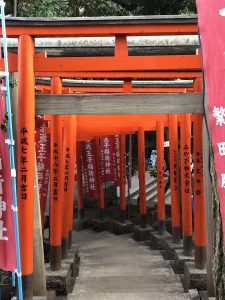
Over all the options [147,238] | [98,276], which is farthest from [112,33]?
[147,238]

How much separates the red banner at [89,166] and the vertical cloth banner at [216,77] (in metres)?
12.7

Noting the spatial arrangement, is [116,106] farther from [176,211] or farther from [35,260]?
[176,211]

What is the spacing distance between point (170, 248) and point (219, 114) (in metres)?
7.39

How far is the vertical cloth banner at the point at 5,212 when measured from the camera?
15.0 feet

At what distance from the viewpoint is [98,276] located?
28.9 ft

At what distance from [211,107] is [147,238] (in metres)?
10.6

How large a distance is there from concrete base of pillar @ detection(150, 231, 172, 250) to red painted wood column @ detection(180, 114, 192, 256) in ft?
7.86

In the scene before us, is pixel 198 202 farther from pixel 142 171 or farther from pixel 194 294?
pixel 142 171

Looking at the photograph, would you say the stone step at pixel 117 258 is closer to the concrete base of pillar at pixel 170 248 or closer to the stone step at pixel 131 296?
the concrete base of pillar at pixel 170 248

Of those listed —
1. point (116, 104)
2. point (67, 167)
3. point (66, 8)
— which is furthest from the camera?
point (66, 8)

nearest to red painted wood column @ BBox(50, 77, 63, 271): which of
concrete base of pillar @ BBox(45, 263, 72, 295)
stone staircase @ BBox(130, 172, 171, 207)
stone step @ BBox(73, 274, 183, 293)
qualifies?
concrete base of pillar @ BBox(45, 263, 72, 295)

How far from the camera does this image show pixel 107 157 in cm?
1620

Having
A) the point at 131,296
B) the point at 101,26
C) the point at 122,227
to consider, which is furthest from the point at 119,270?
the point at 101,26

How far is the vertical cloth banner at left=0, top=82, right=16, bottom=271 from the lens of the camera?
459 cm
